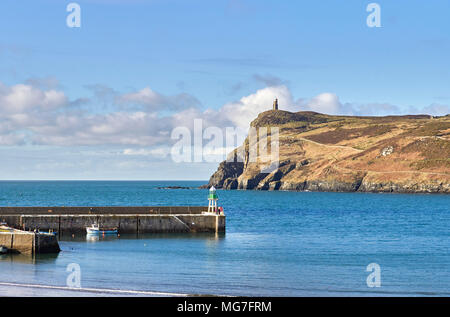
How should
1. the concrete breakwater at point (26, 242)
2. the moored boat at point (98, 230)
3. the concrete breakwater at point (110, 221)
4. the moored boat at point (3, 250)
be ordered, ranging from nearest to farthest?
the moored boat at point (3, 250) → the concrete breakwater at point (26, 242) → the concrete breakwater at point (110, 221) → the moored boat at point (98, 230)

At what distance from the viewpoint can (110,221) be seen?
2685 inches

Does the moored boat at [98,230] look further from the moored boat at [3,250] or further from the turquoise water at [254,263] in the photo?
the moored boat at [3,250]

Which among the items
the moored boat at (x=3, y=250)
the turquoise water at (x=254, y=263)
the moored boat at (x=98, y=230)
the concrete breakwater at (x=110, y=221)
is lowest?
the turquoise water at (x=254, y=263)

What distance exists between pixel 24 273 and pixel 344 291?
2158 centimetres

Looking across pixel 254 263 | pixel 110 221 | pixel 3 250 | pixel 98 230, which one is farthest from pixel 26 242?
pixel 254 263

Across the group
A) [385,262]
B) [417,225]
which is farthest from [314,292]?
[417,225]

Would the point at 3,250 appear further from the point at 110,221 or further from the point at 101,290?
the point at 110,221

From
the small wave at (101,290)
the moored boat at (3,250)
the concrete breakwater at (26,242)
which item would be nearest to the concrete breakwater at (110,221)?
the concrete breakwater at (26,242)

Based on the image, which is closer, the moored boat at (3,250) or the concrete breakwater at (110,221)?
the moored boat at (3,250)

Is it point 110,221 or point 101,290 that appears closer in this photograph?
point 101,290

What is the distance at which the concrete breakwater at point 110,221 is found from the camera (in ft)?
215

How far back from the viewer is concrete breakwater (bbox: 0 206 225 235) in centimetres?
6550

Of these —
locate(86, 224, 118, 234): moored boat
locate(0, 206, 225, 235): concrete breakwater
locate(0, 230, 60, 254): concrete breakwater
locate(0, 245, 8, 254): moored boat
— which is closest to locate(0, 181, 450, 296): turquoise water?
locate(0, 245, 8, 254): moored boat

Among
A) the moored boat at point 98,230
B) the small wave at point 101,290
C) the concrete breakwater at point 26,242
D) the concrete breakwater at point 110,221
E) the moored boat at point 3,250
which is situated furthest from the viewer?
the moored boat at point 98,230
